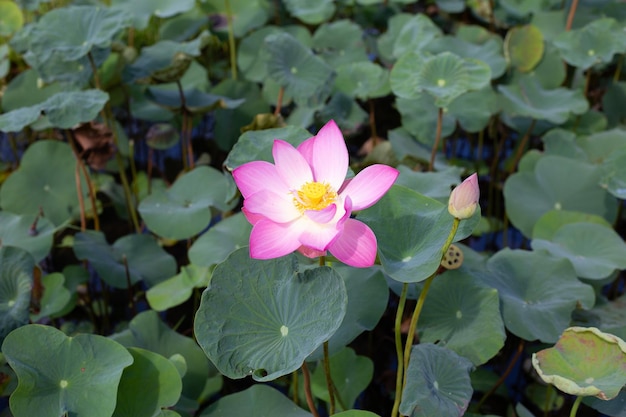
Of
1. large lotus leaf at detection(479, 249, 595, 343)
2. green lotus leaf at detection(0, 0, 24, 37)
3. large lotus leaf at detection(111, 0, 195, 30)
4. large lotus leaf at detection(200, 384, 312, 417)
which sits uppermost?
large lotus leaf at detection(111, 0, 195, 30)

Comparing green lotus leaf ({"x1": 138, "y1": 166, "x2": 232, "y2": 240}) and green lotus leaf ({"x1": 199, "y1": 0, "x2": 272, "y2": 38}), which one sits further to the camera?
green lotus leaf ({"x1": 199, "y1": 0, "x2": 272, "y2": 38})

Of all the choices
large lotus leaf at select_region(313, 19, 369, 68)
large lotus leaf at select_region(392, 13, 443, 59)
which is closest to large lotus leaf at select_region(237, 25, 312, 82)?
large lotus leaf at select_region(313, 19, 369, 68)

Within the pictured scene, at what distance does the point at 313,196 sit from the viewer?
951 mm

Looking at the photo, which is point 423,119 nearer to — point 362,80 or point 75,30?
point 362,80

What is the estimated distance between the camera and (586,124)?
2170mm

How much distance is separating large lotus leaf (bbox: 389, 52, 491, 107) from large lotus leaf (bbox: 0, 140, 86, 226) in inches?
41.3

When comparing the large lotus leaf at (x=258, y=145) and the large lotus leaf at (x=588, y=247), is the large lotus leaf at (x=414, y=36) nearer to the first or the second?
the large lotus leaf at (x=588, y=247)

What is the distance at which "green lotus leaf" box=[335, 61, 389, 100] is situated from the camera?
2130mm

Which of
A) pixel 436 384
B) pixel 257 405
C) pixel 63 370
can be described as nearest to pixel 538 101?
pixel 436 384

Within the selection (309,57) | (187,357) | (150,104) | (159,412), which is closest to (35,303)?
(187,357)

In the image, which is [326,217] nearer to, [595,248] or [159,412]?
[159,412]

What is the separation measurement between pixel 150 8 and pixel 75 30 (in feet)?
1.61

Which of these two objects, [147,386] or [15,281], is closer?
[147,386]

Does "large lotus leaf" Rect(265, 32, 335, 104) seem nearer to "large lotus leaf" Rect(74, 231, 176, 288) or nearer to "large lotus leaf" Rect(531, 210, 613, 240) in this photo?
"large lotus leaf" Rect(74, 231, 176, 288)
